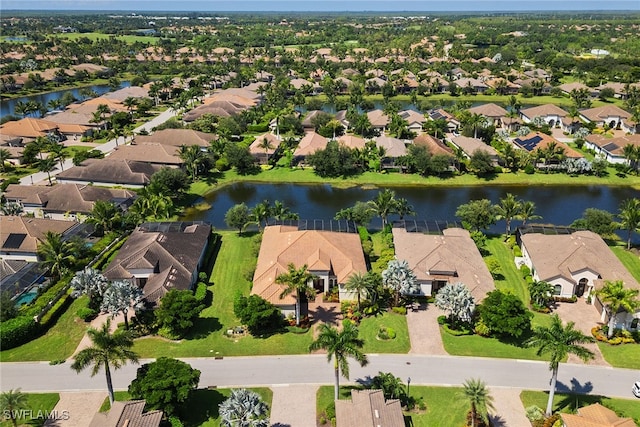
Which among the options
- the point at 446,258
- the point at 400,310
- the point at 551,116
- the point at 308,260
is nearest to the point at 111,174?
the point at 308,260

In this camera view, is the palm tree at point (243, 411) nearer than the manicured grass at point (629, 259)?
Yes

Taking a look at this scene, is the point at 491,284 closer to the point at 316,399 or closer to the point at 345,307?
the point at 345,307

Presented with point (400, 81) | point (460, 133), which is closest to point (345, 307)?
point (460, 133)

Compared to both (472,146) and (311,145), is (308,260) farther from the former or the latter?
(472,146)

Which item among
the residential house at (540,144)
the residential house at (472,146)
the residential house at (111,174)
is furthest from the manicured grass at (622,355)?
the residential house at (111,174)

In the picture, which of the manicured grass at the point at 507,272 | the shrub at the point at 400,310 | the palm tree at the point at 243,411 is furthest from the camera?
the manicured grass at the point at 507,272

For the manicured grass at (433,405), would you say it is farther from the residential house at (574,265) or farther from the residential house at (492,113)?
the residential house at (492,113)
